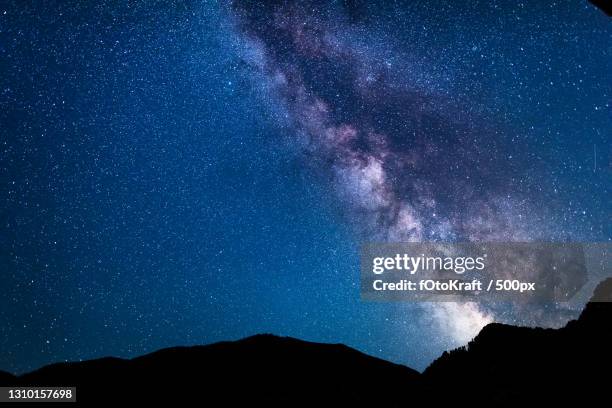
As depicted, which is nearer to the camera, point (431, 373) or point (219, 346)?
point (431, 373)

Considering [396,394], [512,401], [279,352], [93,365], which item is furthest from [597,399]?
[93,365]

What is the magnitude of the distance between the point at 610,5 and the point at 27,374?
166ft

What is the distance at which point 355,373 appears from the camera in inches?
1455

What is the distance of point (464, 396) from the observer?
18.3 metres

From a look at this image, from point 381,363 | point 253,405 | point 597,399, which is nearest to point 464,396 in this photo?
point 597,399

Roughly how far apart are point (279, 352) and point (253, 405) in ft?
52.0

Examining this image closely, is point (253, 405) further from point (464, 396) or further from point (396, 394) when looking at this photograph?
point (464, 396)

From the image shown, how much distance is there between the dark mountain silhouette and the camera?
15.8 m

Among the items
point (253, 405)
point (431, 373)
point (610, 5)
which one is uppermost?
point (610, 5)

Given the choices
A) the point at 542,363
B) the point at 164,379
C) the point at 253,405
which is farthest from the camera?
the point at 164,379

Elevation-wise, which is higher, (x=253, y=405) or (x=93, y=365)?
(x=93, y=365)

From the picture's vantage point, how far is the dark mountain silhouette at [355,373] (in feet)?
51.7

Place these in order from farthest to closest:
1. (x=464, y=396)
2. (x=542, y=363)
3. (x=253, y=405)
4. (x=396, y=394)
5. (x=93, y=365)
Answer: (x=93, y=365) < (x=396, y=394) < (x=253, y=405) < (x=464, y=396) < (x=542, y=363)

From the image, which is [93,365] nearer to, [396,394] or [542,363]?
[396,394]
